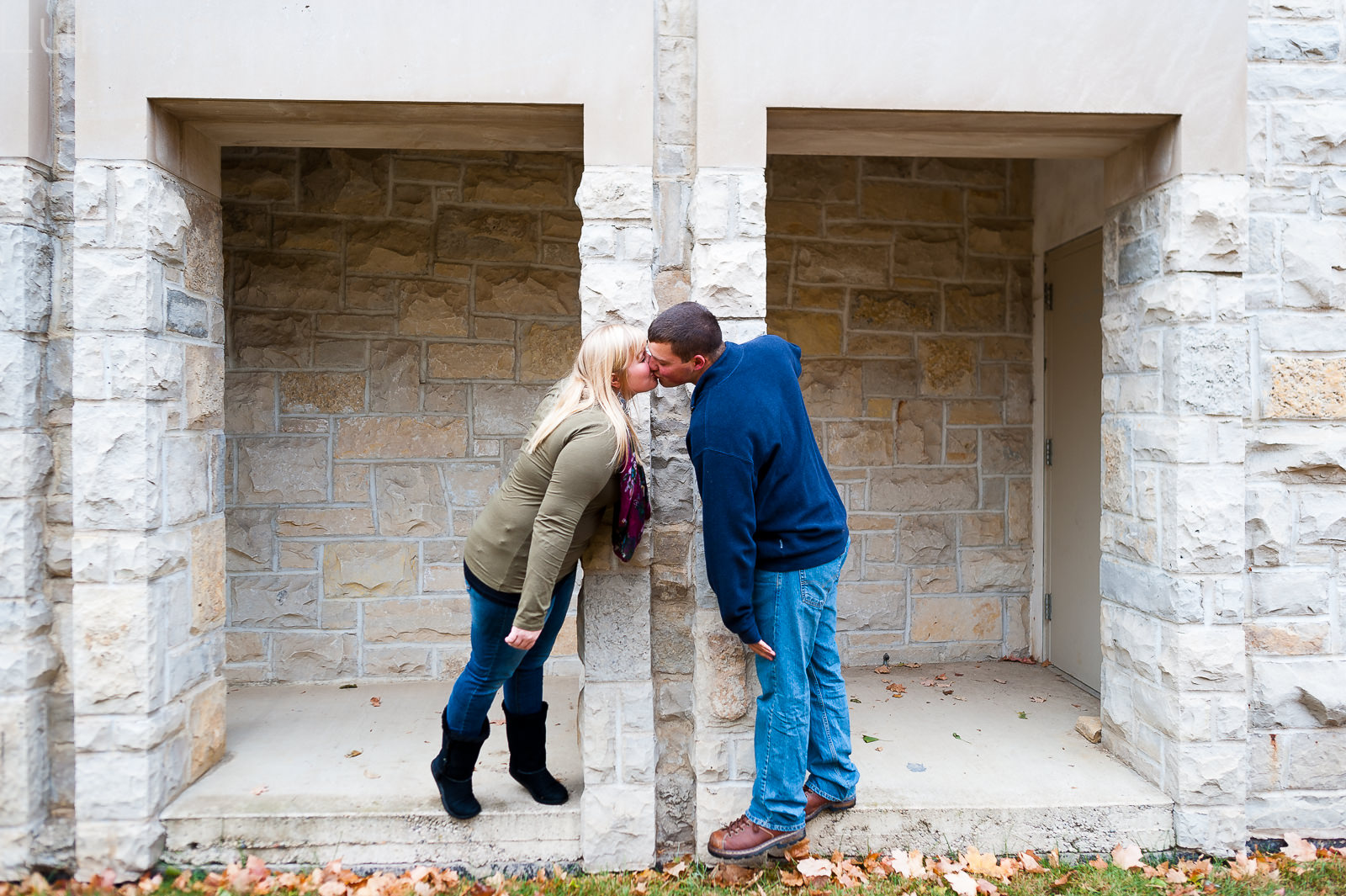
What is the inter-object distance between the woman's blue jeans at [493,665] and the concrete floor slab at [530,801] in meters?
0.38

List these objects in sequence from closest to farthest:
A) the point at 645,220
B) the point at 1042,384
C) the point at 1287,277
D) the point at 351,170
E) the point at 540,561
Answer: the point at 540,561, the point at 645,220, the point at 1287,277, the point at 351,170, the point at 1042,384

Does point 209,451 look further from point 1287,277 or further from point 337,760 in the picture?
point 1287,277

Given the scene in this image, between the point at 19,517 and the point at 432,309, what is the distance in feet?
6.70

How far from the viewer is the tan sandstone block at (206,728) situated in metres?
3.08

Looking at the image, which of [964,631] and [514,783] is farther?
[964,631]

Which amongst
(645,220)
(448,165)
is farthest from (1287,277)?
(448,165)

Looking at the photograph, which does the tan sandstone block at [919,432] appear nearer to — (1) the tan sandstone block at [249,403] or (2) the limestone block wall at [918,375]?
(2) the limestone block wall at [918,375]

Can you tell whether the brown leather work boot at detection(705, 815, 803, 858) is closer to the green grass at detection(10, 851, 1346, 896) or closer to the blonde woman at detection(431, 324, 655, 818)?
the green grass at detection(10, 851, 1346, 896)

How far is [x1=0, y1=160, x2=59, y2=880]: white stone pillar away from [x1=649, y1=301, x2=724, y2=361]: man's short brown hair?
7.19 ft

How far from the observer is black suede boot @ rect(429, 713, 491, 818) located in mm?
2850

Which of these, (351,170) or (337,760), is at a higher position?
(351,170)

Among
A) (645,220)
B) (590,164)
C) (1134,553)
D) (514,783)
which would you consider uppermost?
(590,164)

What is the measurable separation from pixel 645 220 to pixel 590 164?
0.27m

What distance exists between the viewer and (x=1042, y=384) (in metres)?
4.63
